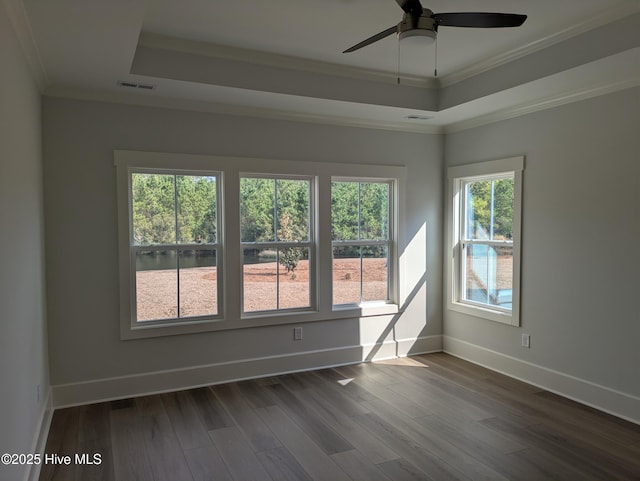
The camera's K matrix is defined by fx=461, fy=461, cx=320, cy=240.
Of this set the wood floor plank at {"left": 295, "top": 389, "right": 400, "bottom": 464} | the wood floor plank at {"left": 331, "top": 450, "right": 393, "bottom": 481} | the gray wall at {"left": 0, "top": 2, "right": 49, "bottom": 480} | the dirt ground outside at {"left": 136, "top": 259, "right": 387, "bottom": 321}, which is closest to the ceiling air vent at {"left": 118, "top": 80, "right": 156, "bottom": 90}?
the gray wall at {"left": 0, "top": 2, "right": 49, "bottom": 480}

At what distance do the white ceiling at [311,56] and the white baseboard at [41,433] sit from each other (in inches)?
91.4

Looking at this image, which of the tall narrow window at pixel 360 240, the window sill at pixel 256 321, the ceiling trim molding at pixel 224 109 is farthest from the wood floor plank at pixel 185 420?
the ceiling trim molding at pixel 224 109

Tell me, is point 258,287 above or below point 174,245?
below

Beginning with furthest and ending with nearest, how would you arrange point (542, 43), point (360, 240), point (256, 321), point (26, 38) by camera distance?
point (360, 240) < point (256, 321) < point (542, 43) < point (26, 38)

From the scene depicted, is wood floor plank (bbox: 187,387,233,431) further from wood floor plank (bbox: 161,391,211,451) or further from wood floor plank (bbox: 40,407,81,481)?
wood floor plank (bbox: 40,407,81,481)

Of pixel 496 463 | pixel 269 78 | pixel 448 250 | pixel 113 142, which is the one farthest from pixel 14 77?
pixel 448 250

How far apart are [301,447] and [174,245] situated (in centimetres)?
202

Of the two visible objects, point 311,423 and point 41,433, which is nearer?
point 41,433

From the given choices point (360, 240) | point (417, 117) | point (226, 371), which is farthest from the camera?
point (360, 240)

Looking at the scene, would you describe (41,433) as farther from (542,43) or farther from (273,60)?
(542,43)

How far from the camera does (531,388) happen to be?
13.4 feet

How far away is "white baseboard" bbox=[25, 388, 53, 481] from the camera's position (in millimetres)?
2552

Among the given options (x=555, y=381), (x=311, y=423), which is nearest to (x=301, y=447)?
(x=311, y=423)

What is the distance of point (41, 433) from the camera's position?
117 inches
